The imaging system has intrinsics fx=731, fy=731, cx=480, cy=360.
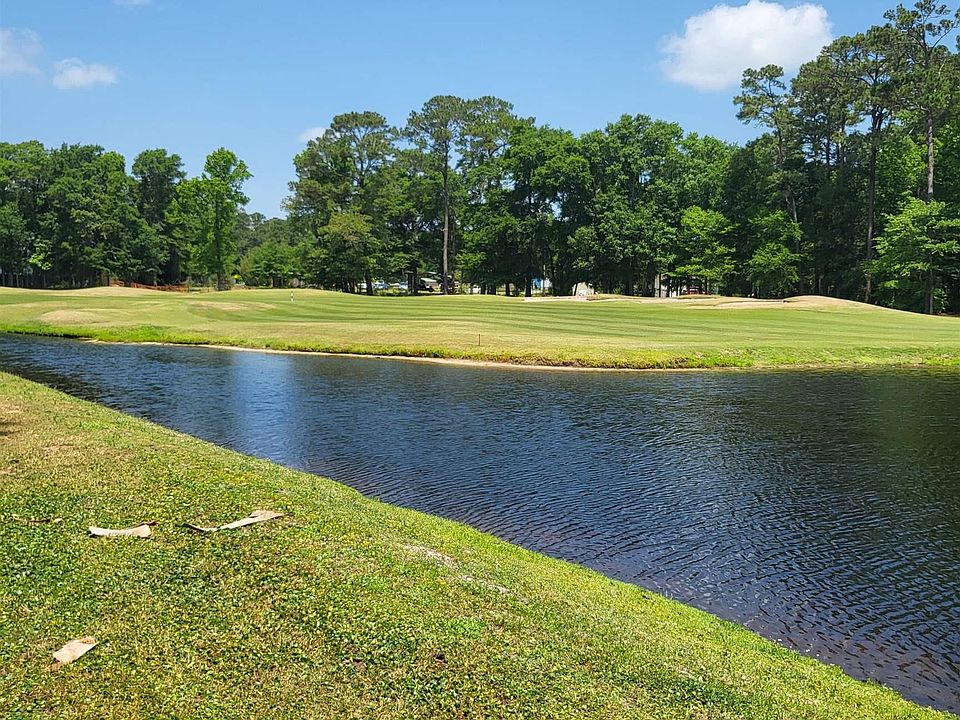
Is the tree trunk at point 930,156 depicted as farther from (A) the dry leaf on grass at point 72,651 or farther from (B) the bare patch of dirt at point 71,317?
(A) the dry leaf on grass at point 72,651

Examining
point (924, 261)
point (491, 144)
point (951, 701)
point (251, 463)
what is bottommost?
point (951, 701)

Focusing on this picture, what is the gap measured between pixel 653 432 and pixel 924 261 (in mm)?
50645

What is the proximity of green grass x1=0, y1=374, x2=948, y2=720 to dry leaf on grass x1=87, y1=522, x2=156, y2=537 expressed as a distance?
5.7 inches

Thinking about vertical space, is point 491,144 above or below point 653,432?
above

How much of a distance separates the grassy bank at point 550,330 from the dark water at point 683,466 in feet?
10.7

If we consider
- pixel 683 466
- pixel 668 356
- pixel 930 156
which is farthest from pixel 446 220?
pixel 683 466

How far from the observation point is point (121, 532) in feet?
24.1

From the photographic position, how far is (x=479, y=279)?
307 ft

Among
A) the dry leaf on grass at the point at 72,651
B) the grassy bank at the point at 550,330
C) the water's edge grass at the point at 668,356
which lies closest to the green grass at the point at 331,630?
the dry leaf on grass at the point at 72,651

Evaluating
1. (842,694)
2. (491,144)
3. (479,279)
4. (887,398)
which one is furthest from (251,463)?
(491,144)

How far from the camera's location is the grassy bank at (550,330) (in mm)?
31266

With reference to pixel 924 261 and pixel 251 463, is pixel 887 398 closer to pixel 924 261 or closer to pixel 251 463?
pixel 251 463

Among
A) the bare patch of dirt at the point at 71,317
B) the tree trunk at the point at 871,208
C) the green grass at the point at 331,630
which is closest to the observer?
the green grass at the point at 331,630

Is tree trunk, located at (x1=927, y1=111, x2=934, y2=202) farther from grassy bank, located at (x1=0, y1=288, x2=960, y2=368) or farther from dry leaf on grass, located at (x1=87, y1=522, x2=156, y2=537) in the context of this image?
dry leaf on grass, located at (x1=87, y1=522, x2=156, y2=537)
